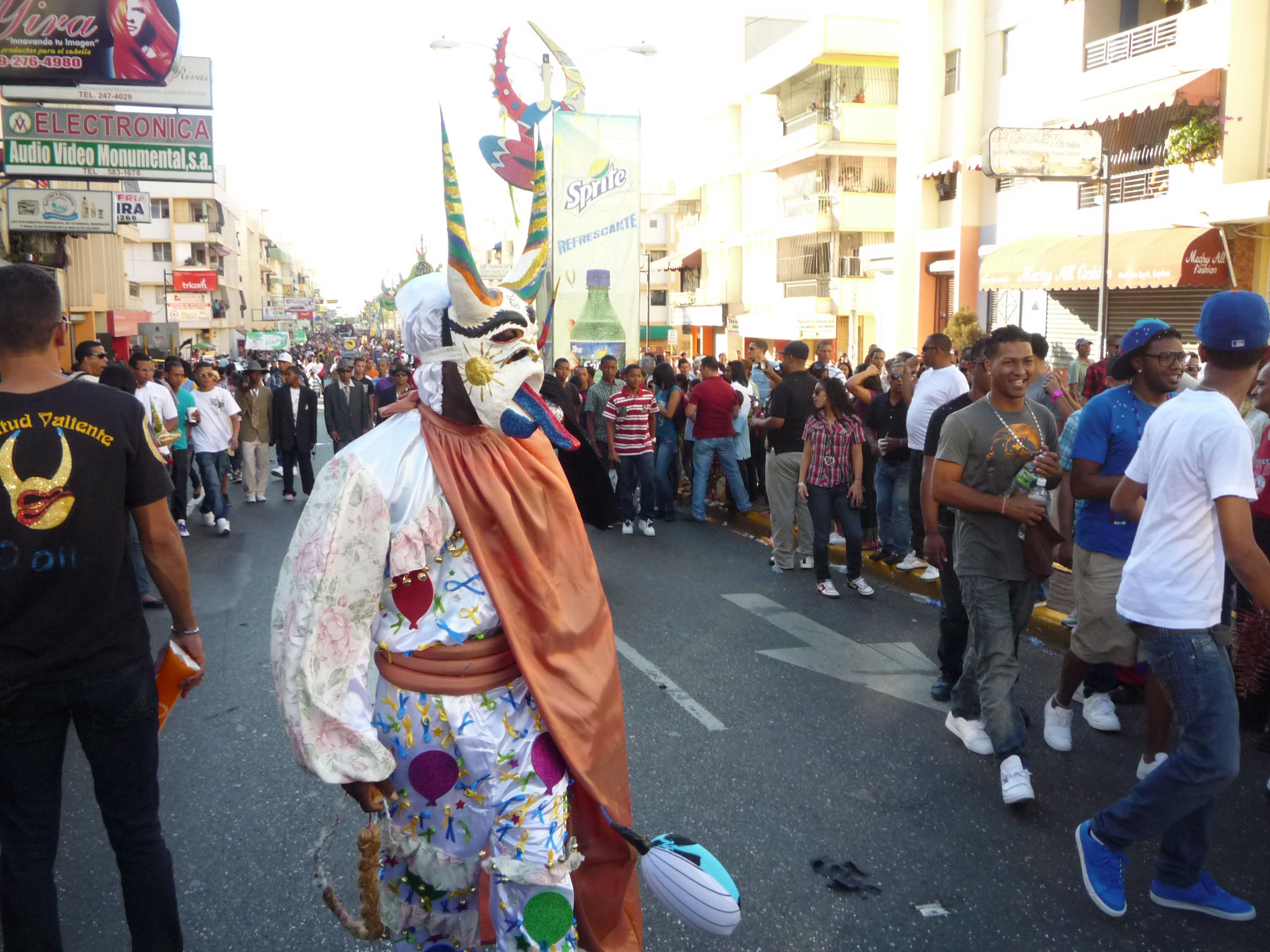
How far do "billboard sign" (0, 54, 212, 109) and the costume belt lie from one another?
659 inches

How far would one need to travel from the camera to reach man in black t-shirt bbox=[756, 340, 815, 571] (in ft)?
31.1

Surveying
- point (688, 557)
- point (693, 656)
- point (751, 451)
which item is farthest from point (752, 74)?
point (693, 656)

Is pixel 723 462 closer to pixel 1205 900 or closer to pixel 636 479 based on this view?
pixel 636 479

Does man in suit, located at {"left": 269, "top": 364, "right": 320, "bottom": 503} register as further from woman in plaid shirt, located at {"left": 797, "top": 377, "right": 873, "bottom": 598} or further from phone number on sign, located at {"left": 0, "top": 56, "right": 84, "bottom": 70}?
woman in plaid shirt, located at {"left": 797, "top": 377, "right": 873, "bottom": 598}

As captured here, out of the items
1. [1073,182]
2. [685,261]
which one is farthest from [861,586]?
[685,261]

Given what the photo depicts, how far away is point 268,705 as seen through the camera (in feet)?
19.2

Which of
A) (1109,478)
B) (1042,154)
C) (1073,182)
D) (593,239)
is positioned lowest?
(1109,478)

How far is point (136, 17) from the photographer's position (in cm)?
1477

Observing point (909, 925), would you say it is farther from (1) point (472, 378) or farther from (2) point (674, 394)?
(2) point (674, 394)

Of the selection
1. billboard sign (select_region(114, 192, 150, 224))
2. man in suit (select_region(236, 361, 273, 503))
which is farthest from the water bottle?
billboard sign (select_region(114, 192, 150, 224))

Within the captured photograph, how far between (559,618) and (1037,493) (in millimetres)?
3114

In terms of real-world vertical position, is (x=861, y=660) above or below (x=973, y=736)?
below

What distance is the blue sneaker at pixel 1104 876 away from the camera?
3553 millimetres

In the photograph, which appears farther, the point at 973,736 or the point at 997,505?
the point at 973,736
